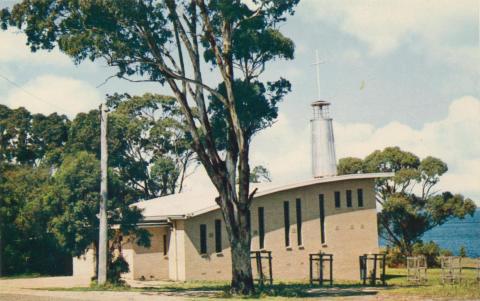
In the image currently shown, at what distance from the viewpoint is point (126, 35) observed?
23766 millimetres

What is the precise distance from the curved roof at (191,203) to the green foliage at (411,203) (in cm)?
1550

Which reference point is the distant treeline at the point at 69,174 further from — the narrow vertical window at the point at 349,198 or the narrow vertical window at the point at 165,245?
the narrow vertical window at the point at 349,198

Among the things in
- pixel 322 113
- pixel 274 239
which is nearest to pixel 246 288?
pixel 274 239

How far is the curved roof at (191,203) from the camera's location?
34031 mm

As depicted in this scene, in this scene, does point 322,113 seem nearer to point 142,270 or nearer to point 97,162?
point 142,270

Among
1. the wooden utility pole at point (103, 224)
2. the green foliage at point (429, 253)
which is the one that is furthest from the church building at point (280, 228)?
the green foliage at point (429, 253)

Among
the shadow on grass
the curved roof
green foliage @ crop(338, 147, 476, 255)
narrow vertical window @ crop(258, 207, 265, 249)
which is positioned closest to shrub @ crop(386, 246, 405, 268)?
green foliage @ crop(338, 147, 476, 255)

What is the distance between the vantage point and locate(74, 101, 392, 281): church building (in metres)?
34.5

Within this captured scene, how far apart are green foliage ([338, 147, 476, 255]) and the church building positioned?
1346cm

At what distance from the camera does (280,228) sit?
37.3 m

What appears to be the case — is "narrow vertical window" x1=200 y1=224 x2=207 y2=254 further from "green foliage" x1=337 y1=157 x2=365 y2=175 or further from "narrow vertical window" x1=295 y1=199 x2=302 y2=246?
"green foliage" x1=337 y1=157 x2=365 y2=175

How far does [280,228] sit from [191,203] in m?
5.18

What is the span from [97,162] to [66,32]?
22.0 feet

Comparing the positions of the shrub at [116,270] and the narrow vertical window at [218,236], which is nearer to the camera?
the shrub at [116,270]
